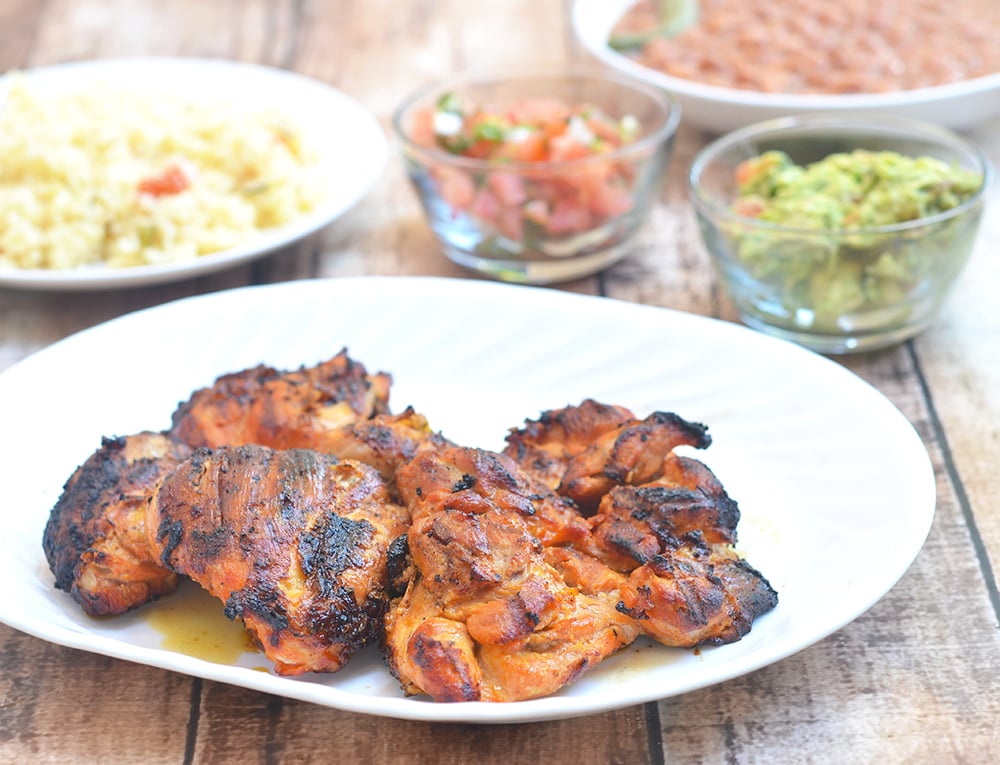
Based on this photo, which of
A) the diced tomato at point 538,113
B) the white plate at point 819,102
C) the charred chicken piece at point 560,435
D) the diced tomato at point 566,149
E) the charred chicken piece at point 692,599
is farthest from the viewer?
the white plate at point 819,102

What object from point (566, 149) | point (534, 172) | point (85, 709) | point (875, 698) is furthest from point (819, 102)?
point (85, 709)

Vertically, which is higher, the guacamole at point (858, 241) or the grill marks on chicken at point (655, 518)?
the grill marks on chicken at point (655, 518)

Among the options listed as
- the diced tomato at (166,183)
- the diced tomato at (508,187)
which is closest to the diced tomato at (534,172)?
the diced tomato at (508,187)

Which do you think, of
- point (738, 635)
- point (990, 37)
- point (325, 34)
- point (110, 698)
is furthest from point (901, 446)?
point (325, 34)

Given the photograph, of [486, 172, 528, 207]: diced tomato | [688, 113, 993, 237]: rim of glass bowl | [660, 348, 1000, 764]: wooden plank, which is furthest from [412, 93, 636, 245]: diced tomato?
[660, 348, 1000, 764]: wooden plank

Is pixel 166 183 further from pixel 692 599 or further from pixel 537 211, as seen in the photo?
pixel 692 599

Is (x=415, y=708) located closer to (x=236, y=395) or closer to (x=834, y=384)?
(x=236, y=395)

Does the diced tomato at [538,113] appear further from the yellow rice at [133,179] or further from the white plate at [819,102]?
the yellow rice at [133,179]

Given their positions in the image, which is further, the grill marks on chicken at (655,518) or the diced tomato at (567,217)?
the diced tomato at (567,217)

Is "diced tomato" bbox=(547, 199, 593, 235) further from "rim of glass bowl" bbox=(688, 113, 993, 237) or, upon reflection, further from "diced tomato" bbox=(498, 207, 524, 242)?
"rim of glass bowl" bbox=(688, 113, 993, 237)
